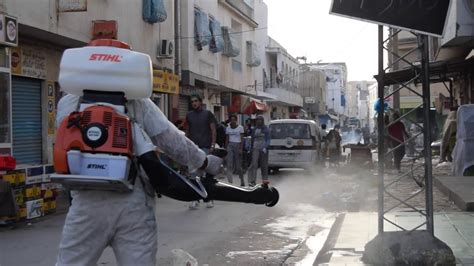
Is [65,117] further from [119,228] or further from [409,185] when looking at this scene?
[409,185]

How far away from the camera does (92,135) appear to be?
120 inches

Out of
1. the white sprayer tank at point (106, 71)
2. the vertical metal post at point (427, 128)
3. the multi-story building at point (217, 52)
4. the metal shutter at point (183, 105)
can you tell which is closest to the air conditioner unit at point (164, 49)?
the multi-story building at point (217, 52)

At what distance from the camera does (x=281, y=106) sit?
156ft

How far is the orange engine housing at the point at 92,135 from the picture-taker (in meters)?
3.05

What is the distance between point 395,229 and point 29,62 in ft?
29.3

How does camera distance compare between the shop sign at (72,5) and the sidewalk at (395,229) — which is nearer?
the sidewalk at (395,229)

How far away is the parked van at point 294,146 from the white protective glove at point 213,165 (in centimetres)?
1454

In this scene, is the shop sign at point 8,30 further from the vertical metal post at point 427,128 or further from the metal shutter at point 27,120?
the vertical metal post at point 427,128

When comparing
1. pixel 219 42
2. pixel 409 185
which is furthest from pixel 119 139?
pixel 219 42

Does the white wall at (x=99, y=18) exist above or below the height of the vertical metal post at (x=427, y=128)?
above

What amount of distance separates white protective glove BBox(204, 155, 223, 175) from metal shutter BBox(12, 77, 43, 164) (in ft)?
33.6

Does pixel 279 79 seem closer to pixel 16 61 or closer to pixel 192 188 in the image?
pixel 16 61

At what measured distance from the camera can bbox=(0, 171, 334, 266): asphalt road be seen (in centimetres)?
670

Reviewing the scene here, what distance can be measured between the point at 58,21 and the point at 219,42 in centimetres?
1275
